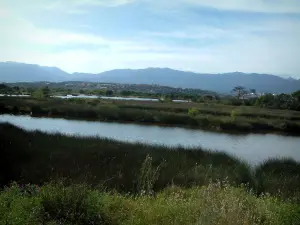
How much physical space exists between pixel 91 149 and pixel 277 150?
1586 centimetres

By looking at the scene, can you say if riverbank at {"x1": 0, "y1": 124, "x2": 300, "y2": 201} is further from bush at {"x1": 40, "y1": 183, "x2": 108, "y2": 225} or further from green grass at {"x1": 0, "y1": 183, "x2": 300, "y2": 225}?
bush at {"x1": 40, "y1": 183, "x2": 108, "y2": 225}

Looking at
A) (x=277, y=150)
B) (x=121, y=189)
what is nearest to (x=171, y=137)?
(x=277, y=150)

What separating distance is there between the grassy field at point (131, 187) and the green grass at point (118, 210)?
15mm

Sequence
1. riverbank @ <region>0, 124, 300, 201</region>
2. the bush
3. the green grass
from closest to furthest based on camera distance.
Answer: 1. the green grass
2. the bush
3. riverbank @ <region>0, 124, 300, 201</region>

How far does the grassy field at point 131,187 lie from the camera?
584cm

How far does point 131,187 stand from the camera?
9.84m

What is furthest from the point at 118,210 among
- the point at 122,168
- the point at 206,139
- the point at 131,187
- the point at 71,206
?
the point at 206,139

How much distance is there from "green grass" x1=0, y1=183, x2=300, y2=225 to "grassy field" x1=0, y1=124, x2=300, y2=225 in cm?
2

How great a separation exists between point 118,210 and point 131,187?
336cm

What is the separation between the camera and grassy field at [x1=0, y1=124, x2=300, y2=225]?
5.84 meters

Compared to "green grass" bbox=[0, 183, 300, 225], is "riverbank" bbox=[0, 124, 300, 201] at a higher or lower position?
lower

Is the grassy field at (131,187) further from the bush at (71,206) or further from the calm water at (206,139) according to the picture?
the calm water at (206,139)

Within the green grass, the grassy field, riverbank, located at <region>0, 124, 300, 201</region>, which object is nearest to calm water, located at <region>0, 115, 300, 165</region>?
the grassy field

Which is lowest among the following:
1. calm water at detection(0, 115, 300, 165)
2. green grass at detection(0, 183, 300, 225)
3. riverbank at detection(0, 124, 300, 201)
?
calm water at detection(0, 115, 300, 165)
